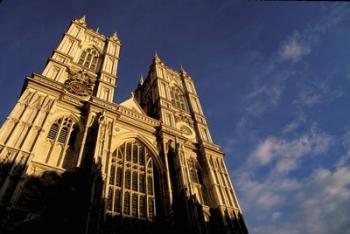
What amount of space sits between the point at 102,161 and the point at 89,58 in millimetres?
14992

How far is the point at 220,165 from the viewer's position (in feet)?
66.8

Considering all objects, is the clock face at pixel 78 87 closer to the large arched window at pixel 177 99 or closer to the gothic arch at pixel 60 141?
the gothic arch at pixel 60 141

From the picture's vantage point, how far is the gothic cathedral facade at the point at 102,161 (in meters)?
11.4

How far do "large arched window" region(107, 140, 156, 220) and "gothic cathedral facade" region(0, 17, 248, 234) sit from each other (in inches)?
2.5

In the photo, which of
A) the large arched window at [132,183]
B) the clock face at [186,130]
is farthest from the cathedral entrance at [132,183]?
the clock face at [186,130]

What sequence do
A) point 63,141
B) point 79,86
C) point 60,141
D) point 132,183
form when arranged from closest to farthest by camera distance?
point 60,141, point 63,141, point 132,183, point 79,86

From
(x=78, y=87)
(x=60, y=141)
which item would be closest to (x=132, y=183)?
(x=60, y=141)

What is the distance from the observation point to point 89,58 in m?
25.0

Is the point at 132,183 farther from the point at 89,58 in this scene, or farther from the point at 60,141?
the point at 89,58

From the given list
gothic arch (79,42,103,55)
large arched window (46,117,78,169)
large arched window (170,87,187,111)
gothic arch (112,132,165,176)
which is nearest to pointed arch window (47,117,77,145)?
large arched window (46,117,78,169)

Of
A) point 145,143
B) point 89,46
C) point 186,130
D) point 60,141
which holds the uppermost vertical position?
point 89,46

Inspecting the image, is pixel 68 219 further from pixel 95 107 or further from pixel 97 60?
pixel 97 60

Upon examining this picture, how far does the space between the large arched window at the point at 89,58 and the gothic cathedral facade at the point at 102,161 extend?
14cm

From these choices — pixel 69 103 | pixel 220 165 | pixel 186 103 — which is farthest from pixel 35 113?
pixel 186 103
